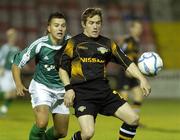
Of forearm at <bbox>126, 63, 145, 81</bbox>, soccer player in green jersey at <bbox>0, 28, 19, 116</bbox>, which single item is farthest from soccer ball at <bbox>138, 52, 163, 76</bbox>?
soccer player in green jersey at <bbox>0, 28, 19, 116</bbox>

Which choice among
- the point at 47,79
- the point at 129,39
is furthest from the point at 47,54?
the point at 129,39

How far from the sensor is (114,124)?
1325 cm

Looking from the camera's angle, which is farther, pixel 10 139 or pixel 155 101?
pixel 155 101

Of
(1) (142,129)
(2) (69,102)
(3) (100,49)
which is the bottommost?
(1) (142,129)

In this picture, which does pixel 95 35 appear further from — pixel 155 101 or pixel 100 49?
pixel 155 101

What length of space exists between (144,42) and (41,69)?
1868 cm

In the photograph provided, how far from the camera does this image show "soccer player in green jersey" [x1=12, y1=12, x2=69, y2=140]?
809 cm

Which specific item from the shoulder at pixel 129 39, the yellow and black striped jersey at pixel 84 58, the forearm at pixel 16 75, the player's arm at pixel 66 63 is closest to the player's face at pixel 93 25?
the yellow and black striped jersey at pixel 84 58

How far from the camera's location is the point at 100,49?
7.44m

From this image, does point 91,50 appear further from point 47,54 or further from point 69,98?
point 47,54

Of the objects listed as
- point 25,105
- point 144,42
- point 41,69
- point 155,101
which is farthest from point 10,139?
point 144,42

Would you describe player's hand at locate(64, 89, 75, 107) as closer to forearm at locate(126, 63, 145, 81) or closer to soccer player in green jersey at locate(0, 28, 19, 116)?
forearm at locate(126, 63, 145, 81)

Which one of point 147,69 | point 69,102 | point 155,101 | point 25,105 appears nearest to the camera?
point 69,102

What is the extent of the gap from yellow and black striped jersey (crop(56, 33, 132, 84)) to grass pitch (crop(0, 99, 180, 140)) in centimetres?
319
